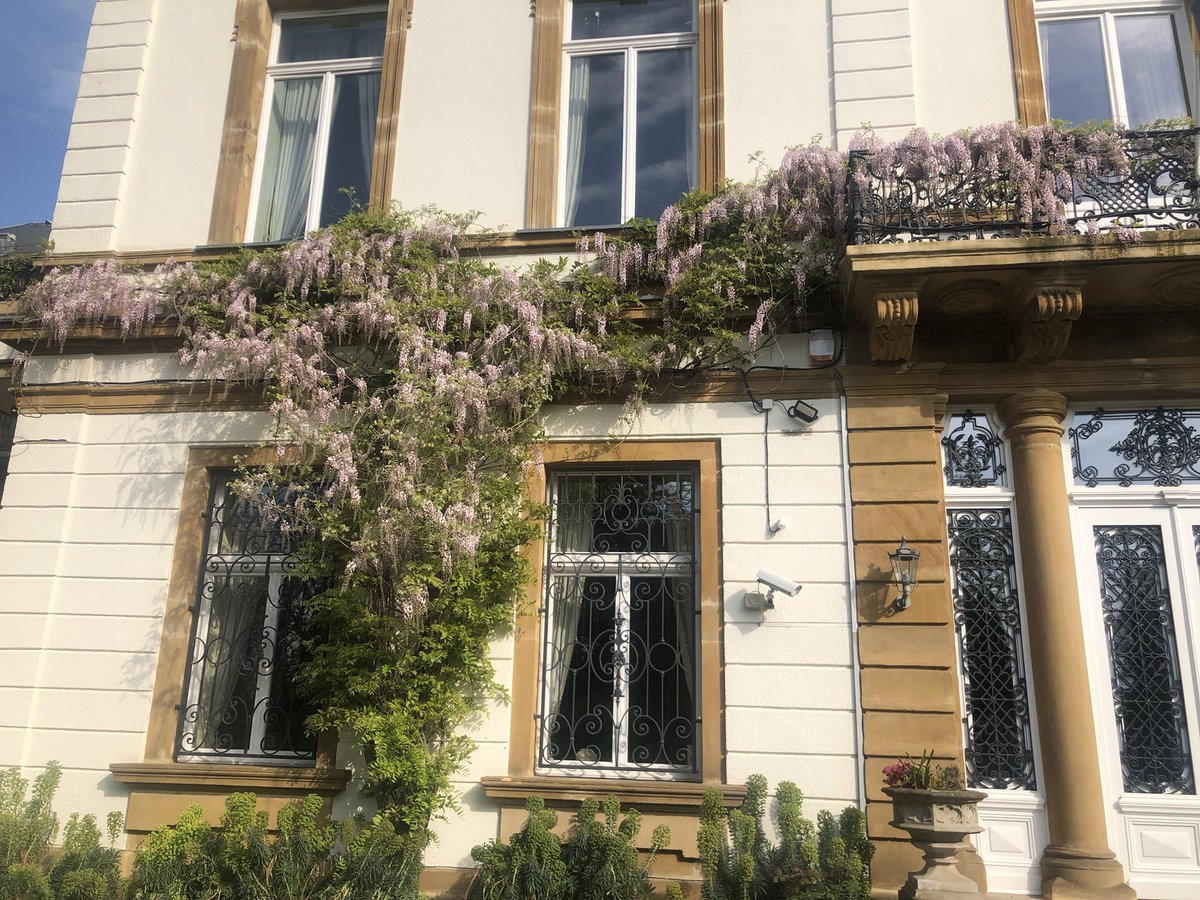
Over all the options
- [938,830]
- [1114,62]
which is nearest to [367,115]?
[1114,62]

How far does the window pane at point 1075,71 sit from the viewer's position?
724cm

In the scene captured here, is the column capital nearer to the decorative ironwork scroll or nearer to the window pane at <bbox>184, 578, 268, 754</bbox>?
the decorative ironwork scroll

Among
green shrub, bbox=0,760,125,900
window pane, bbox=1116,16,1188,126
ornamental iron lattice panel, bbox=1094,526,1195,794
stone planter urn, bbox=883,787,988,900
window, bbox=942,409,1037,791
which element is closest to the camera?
stone planter urn, bbox=883,787,988,900

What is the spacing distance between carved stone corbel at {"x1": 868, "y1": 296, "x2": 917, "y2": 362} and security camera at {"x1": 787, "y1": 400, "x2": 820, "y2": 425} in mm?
528

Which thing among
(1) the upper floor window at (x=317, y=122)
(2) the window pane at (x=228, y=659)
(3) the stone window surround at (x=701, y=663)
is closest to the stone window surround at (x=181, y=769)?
(2) the window pane at (x=228, y=659)

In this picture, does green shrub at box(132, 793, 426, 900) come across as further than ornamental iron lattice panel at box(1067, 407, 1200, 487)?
No

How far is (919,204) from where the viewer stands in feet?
21.4

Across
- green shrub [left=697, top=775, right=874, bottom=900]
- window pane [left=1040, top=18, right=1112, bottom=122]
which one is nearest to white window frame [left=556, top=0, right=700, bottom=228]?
window pane [left=1040, top=18, right=1112, bottom=122]

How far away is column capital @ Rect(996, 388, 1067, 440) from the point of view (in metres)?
6.35

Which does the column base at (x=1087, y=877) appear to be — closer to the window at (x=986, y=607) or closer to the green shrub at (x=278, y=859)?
the window at (x=986, y=607)

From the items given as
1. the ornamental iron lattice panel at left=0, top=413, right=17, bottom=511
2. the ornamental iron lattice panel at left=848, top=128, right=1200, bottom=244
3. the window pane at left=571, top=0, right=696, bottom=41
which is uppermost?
the window pane at left=571, top=0, right=696, bottom=41

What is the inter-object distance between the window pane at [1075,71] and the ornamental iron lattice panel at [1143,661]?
320 cm

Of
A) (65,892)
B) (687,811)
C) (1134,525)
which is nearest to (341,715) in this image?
(65,892)

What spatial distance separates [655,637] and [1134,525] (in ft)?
10.4
